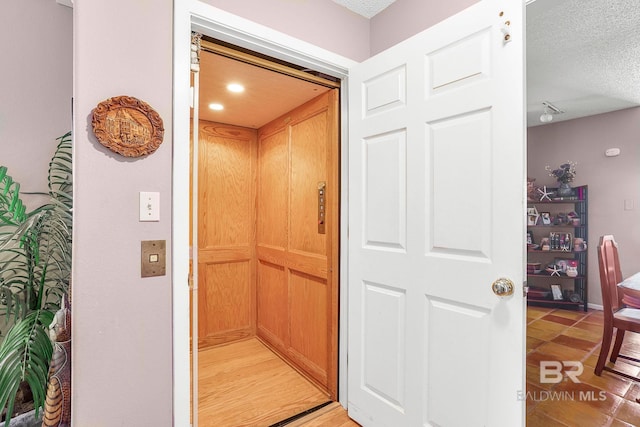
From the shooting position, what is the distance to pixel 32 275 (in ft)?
4.16

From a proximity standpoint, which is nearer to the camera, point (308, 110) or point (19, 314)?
point (19, 314)

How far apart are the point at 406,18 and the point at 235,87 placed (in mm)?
1185

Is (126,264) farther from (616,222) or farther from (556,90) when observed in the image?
(616,222)

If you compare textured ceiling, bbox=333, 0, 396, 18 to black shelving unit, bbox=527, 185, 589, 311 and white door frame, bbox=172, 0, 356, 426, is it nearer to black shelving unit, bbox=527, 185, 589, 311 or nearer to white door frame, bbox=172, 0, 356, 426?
white door frame, bbox=172, 0, 356, 426

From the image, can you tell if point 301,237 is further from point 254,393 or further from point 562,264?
point 562,264

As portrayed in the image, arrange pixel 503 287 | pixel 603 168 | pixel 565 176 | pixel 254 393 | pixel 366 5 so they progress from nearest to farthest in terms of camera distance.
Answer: pixel 503 287 < pixel 366 5 < pixel 254 393 < pixel 603 168 < pixel 565 176

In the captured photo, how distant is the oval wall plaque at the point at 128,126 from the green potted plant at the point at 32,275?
19.7 inches

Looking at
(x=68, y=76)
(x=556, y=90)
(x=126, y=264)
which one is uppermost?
(x=556, y=90)

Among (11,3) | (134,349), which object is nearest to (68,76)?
(11,3)

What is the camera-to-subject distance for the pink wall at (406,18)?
144cm

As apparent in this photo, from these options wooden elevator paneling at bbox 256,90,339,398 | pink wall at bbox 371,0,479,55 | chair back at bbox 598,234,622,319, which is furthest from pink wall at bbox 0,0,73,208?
Answer: chair back at bbox 598,234,622,319

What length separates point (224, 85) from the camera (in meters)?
2.05

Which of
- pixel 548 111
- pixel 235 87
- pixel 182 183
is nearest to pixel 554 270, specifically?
pixel 548 111

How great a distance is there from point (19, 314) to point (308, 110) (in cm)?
199
